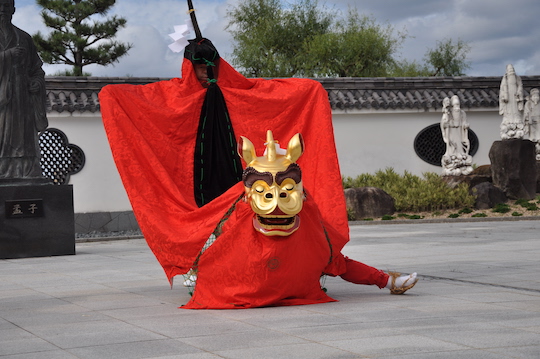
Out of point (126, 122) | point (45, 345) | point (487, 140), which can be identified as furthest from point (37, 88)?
point (487, 140)

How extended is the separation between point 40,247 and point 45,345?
7446mm

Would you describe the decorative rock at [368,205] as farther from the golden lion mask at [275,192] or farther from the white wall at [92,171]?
the golden lion mask at [275,192]

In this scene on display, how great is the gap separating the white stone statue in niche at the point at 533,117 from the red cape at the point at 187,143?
50.5 ft

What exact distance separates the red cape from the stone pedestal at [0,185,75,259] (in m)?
5.57

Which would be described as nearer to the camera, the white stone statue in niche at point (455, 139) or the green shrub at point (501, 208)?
the green shrub at point (501, 208)

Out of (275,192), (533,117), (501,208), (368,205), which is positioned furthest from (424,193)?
(275,192)

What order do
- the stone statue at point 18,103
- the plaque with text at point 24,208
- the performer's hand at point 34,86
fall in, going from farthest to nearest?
the performer's hand at point 34,86 → the stone statue at point 18,103 → the plaque with text at point 24,208

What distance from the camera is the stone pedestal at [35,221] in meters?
11.9

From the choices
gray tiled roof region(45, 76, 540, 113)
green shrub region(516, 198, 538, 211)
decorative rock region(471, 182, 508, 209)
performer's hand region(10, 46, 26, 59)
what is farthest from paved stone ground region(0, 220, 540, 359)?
gray tiled roof region(45, 76, 540, 113)

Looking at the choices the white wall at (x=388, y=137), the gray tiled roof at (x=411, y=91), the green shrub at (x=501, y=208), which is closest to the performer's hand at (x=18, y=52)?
the gray tiled roof at (x=411, y=91)

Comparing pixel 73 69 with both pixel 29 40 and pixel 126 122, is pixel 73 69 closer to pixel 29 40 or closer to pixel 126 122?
pixel 29 40

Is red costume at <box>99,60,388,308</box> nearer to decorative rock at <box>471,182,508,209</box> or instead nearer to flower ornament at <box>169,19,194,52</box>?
flower ornament at <box>169,19,194,52</box>

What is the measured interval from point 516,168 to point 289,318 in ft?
48.8

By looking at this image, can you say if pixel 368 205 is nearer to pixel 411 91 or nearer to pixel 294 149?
pixel 411 91
